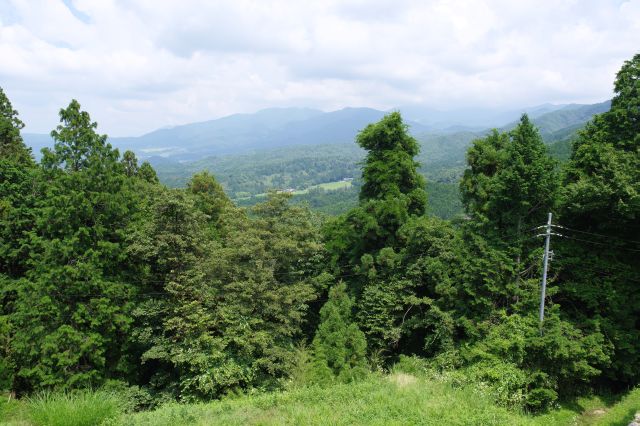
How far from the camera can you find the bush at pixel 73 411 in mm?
6938

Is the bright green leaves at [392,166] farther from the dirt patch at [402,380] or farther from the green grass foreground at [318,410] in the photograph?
the green grass foreground at [318,410]

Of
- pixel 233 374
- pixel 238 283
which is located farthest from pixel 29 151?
pixel 233 374

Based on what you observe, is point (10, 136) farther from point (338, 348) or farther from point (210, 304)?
point (338, 348)

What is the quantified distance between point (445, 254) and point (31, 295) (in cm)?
1584

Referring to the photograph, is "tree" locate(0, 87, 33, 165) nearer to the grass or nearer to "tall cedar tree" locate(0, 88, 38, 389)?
"tall cedar tree" locate(0, 88, 38, 389)

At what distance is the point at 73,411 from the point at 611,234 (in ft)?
54.5

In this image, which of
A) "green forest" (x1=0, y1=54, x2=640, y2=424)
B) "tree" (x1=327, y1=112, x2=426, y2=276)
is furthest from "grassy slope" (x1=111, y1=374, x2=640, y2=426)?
"tree" (x1=327, y1=112, x2=426, y2=276)

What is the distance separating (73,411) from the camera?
7.02 meters

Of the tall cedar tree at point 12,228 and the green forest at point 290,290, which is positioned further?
the tall cedar tree at point 12,228

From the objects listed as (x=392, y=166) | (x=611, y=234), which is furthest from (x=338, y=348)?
(x=611, y=234)

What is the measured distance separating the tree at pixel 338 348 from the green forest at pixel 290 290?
71mm

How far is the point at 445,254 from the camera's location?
1725 cm

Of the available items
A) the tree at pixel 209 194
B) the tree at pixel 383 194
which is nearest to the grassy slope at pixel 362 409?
the tree at pixel 383 194

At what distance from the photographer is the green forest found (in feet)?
44.8
